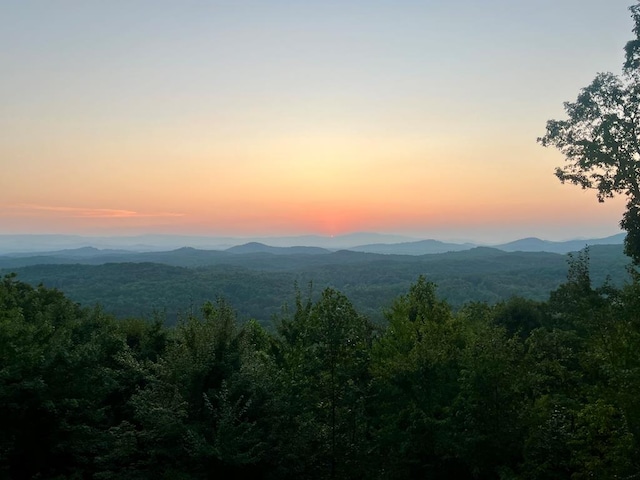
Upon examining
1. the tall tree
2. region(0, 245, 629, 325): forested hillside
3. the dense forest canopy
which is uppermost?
the tall tree

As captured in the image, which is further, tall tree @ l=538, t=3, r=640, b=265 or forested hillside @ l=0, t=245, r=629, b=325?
forested hillside @ l=0, t=245, r=629, b=325

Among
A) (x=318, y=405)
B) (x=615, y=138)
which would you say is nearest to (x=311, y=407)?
(x=318, y=405)

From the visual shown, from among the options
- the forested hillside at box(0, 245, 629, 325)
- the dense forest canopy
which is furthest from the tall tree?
the forested hillside at box(0, 245, 629, 325)

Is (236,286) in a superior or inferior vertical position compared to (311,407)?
inferior

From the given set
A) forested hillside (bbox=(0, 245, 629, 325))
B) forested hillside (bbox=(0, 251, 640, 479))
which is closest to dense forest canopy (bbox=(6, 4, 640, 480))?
forested hillside (bbox=(0, 251, 640, 479))

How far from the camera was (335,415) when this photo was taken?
48.6 ft

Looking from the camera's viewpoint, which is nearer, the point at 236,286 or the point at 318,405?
the point at 318,405

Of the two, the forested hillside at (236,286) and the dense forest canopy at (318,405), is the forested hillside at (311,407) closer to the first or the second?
the dense forest canopy at (318,405)

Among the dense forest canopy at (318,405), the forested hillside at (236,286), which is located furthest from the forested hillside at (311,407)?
the forested hillside at (236,286)

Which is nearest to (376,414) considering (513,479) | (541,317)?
(513,479)

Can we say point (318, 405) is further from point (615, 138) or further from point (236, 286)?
point (236, 286)

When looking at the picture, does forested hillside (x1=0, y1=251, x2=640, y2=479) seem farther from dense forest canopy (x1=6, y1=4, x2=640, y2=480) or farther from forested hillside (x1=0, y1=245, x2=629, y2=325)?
forested hillside (x1=0, y1=245, x2=629, y2=325)

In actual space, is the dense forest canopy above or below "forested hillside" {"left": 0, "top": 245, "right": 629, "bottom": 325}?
above

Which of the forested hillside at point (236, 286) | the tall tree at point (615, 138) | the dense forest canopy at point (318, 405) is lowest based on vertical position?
the forested hillside at point (236, 286)
